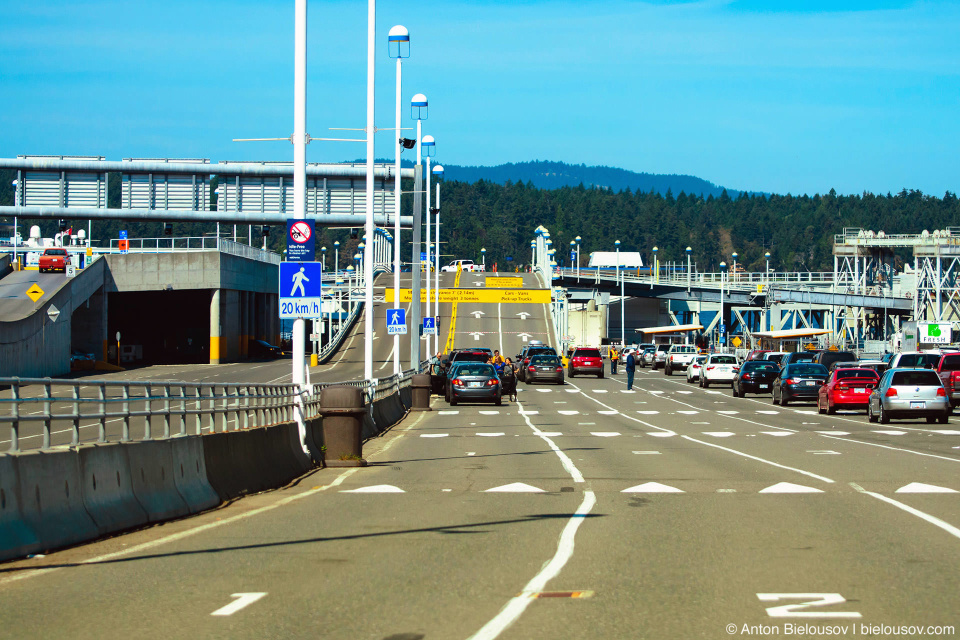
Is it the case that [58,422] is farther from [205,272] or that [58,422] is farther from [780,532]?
[205,272]

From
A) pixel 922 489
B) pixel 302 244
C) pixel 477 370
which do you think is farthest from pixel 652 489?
pixel 477 370

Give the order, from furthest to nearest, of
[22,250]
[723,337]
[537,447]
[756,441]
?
[723,337], [22,250], [756,441], [537,447]

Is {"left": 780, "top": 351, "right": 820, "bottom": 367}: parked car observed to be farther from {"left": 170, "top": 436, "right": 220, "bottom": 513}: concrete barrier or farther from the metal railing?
{"left": 170, "top": 436, "right": 220, "bottom": 513}: concrete barrier

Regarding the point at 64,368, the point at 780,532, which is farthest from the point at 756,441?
the point at 64,368

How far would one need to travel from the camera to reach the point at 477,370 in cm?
4075

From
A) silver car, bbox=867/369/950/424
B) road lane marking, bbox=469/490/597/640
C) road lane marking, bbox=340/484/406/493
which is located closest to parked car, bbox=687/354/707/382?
silver car, bbox=867/369/950/424

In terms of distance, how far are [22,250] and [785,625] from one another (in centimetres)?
7336

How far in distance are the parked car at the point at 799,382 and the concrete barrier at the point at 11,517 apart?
34.8 meters

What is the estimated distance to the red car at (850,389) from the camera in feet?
117

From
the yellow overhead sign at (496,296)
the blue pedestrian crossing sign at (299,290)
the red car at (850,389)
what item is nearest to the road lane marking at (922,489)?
the blue pedestrian crossing sign at (299,290)

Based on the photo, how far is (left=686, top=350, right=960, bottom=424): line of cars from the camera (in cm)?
3047

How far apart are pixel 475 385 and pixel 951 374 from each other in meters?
15.6

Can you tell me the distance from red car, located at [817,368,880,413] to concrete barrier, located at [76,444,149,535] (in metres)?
28.4

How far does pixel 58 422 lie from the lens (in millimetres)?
11156
